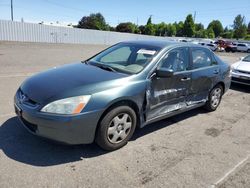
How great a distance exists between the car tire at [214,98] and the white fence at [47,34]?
1720 cm

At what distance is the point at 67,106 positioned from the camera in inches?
116

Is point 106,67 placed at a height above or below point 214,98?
above

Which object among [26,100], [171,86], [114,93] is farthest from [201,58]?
[26,100]

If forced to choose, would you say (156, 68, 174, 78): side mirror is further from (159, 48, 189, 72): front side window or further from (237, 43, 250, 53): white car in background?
(237, 43, 250, 53): white car in background

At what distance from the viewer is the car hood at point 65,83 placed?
305 cm

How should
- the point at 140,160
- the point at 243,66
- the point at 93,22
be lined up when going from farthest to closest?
the point at 93,22 → the point at 243,66 → the point at 140,160

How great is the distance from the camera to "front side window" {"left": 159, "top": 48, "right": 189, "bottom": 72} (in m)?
4.06

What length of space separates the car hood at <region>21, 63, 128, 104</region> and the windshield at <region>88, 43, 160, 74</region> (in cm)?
26

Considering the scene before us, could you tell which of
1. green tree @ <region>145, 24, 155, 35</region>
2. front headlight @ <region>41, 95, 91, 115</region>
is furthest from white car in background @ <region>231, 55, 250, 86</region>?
green tree @ <region>145, 24, 155, 35</region>

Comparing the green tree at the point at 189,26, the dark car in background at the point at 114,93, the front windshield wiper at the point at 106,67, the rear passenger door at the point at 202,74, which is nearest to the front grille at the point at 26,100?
the dark car in background at the point at 114,93

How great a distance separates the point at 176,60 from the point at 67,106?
7.60 feet

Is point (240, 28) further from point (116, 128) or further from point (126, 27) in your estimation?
point (116, 128)

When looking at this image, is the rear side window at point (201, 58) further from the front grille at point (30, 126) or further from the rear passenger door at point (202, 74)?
the front grille at point (30, 126)

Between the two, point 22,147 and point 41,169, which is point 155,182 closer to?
point 41,169
